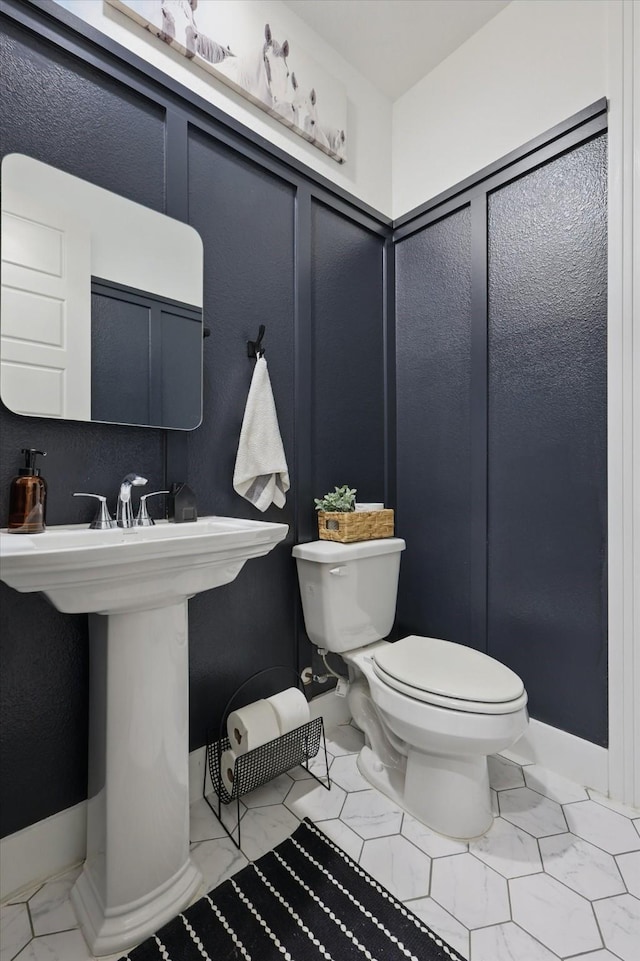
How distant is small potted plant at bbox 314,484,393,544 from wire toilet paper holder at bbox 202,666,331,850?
1.65ft

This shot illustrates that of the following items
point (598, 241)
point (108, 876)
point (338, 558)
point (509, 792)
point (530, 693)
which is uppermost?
point (598, 241)

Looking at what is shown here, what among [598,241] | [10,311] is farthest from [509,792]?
[10,311]

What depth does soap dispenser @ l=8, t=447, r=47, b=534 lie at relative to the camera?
1.07 metres

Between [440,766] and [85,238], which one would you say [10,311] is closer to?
[85,238]

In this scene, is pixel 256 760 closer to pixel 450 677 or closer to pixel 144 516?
pixel 450 677

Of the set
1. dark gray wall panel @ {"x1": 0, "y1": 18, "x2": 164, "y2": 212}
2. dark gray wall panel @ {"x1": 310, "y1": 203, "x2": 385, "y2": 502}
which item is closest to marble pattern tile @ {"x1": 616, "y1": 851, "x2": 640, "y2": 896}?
dark gray wall panel @ {"x1": 310, "y1": 203, "x2": 385, "y2": 502}

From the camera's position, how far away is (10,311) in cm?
111

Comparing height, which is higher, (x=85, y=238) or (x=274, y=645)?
(x=85, y=238)

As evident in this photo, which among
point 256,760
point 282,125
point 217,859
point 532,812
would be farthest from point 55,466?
point 532,812

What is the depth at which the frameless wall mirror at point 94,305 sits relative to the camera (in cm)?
113

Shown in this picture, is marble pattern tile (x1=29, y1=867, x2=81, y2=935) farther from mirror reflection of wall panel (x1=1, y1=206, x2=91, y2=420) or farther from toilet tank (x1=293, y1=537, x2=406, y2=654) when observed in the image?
mirror reflection of wall panel (x1=1, y1=206, x2=91, y2=420)

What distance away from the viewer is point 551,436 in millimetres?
1584

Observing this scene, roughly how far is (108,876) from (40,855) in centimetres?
29

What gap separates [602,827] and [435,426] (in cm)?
140
